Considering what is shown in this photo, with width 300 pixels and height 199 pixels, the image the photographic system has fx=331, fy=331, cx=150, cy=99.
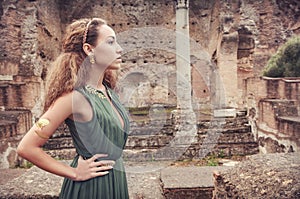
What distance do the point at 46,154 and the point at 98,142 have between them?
0.69 feet

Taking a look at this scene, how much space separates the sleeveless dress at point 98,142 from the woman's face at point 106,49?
0.13 metres

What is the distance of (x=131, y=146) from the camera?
775 centimetres

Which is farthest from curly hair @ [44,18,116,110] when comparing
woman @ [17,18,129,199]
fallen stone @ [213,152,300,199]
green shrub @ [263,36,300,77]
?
green shrub @ [263,36,300,77]

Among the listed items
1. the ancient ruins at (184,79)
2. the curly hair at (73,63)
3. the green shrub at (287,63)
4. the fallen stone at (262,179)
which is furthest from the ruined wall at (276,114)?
the curly hair at (73,63)

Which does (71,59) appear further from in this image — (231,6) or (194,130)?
(231,6)

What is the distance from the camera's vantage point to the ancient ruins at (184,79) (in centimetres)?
691

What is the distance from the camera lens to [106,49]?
55.9 inches

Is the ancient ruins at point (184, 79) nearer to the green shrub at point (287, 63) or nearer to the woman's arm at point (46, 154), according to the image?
the green shrub at point (287, 63)

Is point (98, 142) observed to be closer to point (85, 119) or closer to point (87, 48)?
point (85, 119)

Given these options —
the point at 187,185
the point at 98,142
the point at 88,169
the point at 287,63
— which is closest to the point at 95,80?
the point at 98,142

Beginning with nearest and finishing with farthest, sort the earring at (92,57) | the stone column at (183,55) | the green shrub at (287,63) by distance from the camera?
the earring at (92,57)
the green shrub at (287,63)
the stone column at (183,55)

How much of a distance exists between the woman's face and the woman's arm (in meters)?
0.21

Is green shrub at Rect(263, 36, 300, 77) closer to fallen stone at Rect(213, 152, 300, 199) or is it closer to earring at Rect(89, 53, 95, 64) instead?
fallen stone at Rect(213, 152, 300, 199)

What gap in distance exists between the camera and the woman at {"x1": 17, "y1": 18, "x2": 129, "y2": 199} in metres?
1.30
